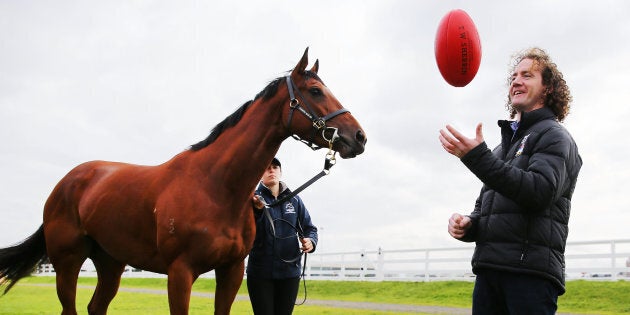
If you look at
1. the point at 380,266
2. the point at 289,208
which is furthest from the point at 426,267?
the point at 289,208

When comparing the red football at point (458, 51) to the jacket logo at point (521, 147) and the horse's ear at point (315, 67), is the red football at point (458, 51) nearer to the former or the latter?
the horse's ear at point (315, 67)

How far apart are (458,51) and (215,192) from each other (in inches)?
84.9

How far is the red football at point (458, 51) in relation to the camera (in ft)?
12.8

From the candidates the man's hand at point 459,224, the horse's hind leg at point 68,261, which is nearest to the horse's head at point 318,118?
the man's hand at point 459,224

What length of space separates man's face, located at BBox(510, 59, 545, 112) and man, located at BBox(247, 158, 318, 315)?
235 cm

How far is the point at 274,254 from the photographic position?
180 inches

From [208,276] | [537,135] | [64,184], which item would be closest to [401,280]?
[208,276]

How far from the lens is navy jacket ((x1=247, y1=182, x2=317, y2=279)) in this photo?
179 inches

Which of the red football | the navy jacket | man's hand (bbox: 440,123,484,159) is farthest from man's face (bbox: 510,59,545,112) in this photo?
the navy jacket

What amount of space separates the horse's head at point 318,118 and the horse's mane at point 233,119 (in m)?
0.15

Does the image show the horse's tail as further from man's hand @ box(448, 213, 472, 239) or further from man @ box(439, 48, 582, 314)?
man @ box(439, 48, 582, 314)

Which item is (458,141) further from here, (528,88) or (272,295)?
(272,295)

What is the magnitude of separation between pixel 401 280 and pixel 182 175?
1528 centimetres

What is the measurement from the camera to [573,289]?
516 inches
